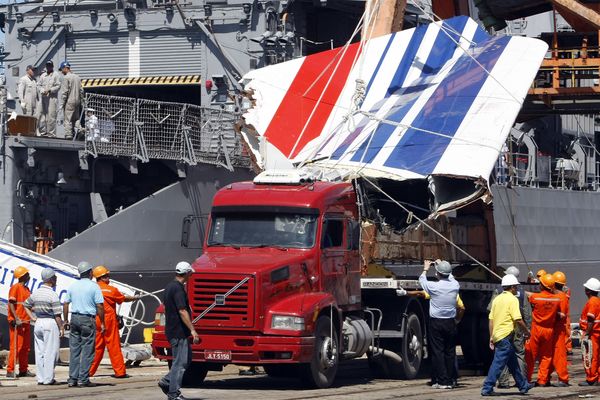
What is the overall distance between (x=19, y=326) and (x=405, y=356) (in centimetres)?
582

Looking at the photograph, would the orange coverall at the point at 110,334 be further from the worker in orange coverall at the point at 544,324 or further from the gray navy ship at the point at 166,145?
the worker in orange coverall at the point at 544,324

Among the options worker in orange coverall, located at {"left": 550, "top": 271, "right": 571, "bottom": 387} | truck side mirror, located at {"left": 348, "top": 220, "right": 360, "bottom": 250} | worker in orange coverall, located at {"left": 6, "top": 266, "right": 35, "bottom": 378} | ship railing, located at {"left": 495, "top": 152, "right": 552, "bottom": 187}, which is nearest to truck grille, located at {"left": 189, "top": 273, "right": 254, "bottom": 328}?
truck side mirror, located at {"left": 348, "top": 220, "right": 360, "bottom": 250}

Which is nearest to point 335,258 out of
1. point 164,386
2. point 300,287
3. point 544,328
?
point 300,287

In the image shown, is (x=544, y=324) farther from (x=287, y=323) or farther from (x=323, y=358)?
(x=287, y=323)

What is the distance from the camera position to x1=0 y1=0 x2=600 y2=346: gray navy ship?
25.7 meters

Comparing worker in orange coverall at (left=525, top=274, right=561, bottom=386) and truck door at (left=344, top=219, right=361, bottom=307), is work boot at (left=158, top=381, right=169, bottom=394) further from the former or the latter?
worker in orange coverall at (left=525, top=274, right=561, bottom=386)

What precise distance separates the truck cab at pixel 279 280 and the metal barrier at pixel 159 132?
7.93 meters

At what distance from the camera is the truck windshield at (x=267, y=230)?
715 inches

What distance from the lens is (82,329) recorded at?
58.7 feet

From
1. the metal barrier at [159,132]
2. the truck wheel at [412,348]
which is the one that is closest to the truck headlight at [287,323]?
the truck wheel at [412,348]

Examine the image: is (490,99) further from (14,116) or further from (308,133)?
(14,116)

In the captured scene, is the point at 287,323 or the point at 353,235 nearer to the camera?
the point at 287,323

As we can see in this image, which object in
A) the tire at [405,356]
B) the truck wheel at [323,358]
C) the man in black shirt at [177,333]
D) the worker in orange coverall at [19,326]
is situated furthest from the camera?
the tire at [405,356]

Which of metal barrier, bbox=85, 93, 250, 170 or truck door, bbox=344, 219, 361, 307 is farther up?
metal barrier, bbox=85, 93, 250, 170
